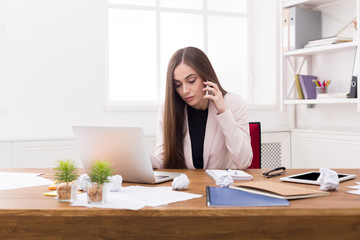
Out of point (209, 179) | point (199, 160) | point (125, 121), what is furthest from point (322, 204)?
point (125, 121)

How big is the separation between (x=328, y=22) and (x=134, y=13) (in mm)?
1614

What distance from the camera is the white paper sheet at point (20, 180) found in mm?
1416

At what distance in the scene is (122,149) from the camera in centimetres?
140

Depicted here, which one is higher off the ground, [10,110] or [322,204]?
[10,110]

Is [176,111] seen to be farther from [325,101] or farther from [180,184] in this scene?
[325,101]

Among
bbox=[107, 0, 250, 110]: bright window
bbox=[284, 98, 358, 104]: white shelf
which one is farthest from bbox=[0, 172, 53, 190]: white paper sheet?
bbox=[284, 98, 358, 104]: white shelf

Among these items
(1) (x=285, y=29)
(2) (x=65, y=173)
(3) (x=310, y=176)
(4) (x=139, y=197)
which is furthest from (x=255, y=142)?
(1) (x=285, y=29)

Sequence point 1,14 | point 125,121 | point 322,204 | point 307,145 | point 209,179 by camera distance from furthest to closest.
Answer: point 307,145 → point 125,121 → point 1,14 → point 209,179 → point 322,204

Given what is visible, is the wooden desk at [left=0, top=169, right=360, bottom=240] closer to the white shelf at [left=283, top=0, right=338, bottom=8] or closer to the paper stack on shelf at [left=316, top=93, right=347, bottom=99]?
the paper stack on shelf at [left=316, top=93, right=347, bottom=99]

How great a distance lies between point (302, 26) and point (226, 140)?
1.84 metres

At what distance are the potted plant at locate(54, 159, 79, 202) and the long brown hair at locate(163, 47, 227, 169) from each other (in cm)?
82

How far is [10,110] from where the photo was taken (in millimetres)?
2949

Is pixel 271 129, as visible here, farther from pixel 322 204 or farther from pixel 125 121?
pixel 322 204

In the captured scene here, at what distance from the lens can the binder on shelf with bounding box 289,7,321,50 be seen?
328cm
